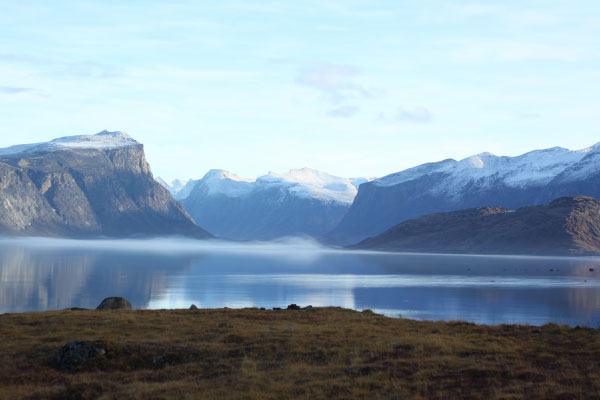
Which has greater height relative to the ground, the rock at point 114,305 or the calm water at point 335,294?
the rock at point 114,305

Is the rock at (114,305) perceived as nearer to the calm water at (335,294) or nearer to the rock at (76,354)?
the rock at (76,354)

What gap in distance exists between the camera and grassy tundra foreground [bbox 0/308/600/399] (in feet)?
83.6

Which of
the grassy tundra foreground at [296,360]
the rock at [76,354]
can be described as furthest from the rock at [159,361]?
the rock at [76,354]

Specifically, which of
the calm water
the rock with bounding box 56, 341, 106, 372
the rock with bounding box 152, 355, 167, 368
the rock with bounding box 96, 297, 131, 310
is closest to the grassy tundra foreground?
the rock with bounding box 152, 355, 167, 368

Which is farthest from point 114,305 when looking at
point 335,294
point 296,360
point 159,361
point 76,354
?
point 335,294

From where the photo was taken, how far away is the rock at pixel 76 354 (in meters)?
29.9

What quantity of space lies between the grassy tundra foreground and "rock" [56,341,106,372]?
0.32 meters

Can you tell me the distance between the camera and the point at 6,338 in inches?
1427

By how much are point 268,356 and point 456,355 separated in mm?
8651

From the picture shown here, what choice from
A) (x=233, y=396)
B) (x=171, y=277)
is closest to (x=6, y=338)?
(x=233, y=396)

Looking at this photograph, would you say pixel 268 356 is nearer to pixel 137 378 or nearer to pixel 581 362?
pixel 137 378

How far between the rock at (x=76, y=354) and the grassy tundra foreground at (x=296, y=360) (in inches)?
12.6

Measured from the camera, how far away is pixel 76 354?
3027cm

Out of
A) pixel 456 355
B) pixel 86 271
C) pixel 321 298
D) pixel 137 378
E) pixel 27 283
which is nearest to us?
pixel 137 378
